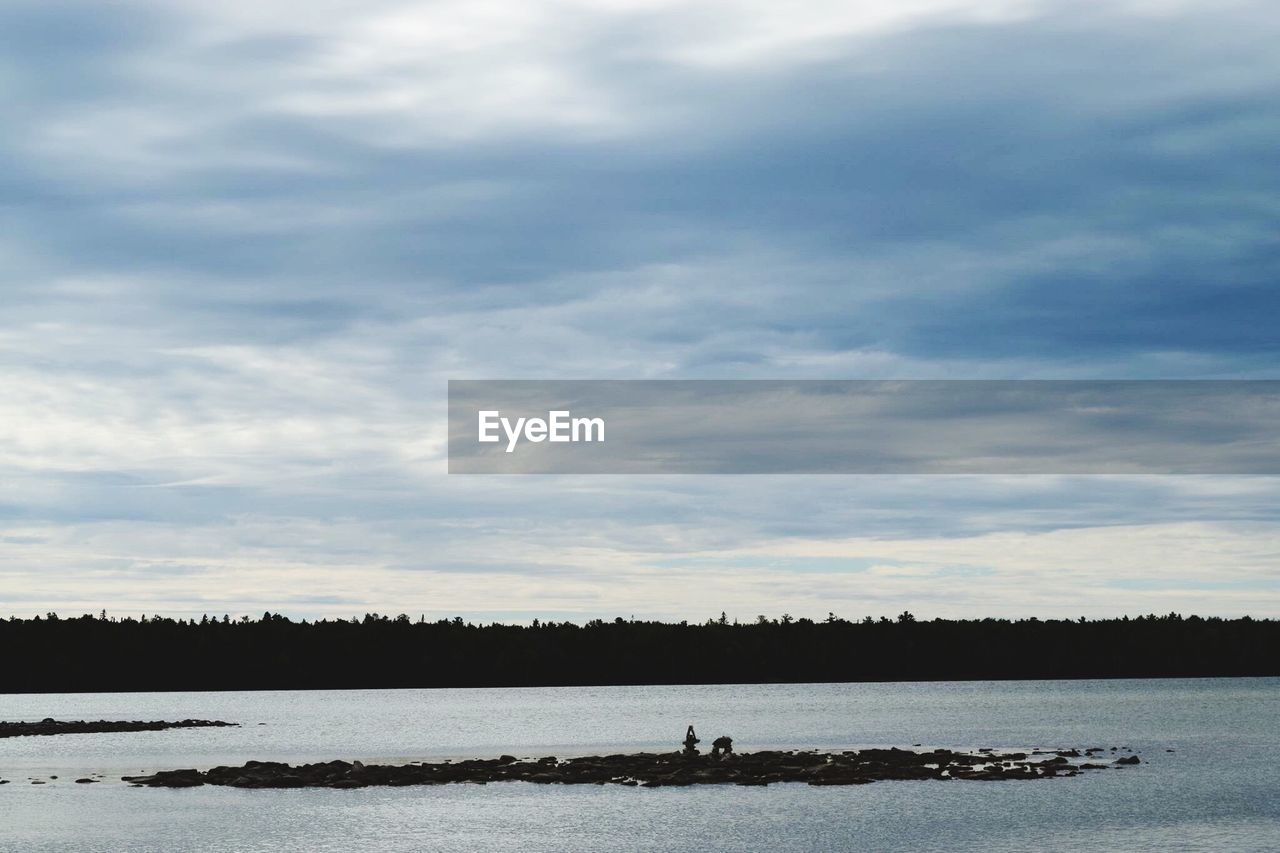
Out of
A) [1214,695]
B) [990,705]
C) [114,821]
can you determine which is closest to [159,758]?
[114,821]

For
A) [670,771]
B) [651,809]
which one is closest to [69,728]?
[670,771]

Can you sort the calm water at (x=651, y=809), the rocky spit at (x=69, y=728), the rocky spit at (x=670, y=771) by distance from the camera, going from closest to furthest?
the calm water at (x=651, y=809), the rocky spit at (x=670, y=771), the rocky spit at (x=69, y=728)

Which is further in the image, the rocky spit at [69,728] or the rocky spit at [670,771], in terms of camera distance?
the rocky spit at [69,728]

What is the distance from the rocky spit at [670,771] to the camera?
78.0 m

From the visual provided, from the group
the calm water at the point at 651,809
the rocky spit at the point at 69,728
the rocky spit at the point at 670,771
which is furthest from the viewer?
the rocky spit at the point at 69,728

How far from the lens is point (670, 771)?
8031 cm

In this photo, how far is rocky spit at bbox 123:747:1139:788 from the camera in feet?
256

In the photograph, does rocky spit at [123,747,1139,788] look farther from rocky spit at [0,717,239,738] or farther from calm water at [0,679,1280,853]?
rocky spit at [0,717,239,738]

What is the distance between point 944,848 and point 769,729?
84544mm

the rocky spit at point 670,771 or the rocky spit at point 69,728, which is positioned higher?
the rocky spit at point 670,771

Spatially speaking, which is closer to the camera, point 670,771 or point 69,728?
point 670,771

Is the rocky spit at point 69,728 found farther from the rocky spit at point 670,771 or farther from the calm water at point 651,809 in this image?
the rocky spit at point 670,771

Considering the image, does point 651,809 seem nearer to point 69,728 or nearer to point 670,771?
point 670,771

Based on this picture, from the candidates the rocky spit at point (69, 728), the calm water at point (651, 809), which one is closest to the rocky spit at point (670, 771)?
the calm water at point (651, 809)
